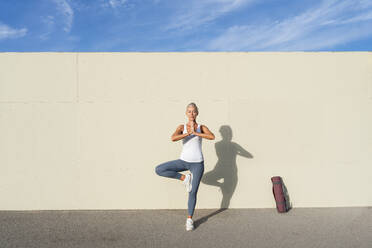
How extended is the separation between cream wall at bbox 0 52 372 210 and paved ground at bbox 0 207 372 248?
0.95 feet

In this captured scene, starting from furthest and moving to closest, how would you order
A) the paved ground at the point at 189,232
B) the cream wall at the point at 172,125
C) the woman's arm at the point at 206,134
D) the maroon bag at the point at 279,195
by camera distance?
the cream wall at the point at 172,125 < the maroon bag at the point at 279,195 < the woman's arm at the point at 206,134 < the paved ground at the point at 189,232

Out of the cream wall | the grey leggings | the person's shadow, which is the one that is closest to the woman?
the grey leggings

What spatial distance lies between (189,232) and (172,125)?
1.76 metres

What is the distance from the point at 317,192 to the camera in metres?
5.00

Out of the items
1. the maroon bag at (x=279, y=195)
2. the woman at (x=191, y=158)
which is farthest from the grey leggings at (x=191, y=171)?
the maroon bag at (x=279, y=195)

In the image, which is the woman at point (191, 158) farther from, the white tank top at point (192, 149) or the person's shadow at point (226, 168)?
the person's shadow at point (226, 168)

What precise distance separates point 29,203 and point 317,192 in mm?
4766

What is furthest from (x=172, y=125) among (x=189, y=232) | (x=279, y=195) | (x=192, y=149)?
(x=279, y=195)

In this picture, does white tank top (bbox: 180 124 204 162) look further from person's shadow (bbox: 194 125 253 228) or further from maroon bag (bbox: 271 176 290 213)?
maroon bag (bbox: 271 176 290 213)

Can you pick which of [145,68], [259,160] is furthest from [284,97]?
[145,68]

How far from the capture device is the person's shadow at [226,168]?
16.4ft

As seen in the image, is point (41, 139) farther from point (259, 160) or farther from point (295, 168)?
point (295, 168)

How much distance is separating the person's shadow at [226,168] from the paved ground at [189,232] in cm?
35

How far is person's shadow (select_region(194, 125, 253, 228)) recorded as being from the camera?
16.4 ft
